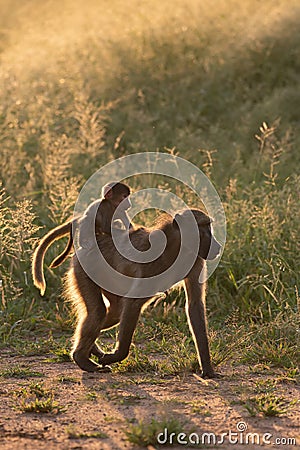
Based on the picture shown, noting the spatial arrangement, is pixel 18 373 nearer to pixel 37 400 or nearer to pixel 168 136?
pixel 37 400

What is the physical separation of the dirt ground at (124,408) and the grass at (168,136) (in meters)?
0.25

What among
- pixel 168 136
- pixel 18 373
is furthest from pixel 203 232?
pixel 168 136

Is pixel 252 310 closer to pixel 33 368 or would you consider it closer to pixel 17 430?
pixel 33 368

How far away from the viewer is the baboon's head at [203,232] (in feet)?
16.0

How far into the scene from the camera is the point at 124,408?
157 inches

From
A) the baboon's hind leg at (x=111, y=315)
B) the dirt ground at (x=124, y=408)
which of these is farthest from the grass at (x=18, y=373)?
the baboon's hind leg at (x=111, y=315)

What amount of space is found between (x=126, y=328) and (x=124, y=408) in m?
0.76

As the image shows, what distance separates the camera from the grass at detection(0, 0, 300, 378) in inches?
234

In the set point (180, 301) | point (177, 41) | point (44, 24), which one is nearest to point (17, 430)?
point (180, 301)

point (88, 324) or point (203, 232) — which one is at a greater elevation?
point (203, 232)

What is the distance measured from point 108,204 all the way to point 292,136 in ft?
16.5

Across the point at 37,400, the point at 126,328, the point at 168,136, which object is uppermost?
the point at 37,400

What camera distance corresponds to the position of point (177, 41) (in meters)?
12.2

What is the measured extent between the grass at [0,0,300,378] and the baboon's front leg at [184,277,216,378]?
5.1 inches
